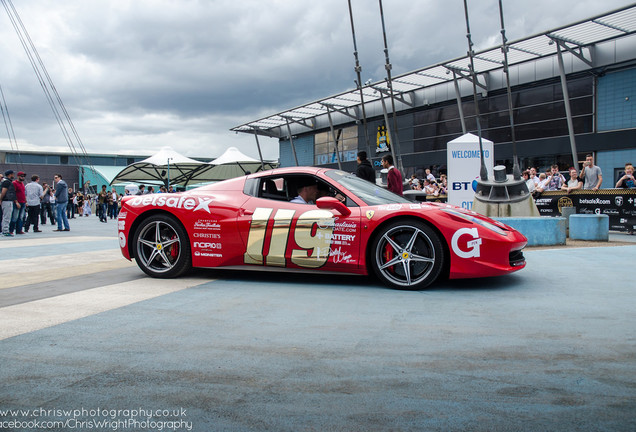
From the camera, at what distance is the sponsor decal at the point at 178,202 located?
5.26m

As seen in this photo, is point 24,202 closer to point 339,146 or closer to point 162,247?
point 162,247

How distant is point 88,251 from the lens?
8.38m

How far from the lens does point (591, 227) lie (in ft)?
29.5

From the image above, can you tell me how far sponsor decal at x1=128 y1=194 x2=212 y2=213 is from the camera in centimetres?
526

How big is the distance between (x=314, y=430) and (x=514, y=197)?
29.2 ft

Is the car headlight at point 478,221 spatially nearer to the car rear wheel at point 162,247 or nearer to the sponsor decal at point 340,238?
the sponsor decal at point 340,238

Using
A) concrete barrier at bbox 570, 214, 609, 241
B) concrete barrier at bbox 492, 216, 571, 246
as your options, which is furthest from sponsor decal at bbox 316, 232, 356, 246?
concrete barrier at bbox 570, 214, 609, 241

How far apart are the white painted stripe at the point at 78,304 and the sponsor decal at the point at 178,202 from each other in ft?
2.51

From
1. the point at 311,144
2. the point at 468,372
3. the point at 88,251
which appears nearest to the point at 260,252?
the point at 468,372

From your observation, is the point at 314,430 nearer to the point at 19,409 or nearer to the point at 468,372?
the point at 468,372

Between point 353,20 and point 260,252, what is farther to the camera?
point 353,20

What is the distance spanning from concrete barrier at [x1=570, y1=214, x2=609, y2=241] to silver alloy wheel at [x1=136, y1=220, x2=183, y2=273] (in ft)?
23.8

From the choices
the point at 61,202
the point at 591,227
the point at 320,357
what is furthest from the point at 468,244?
the point at 61,202

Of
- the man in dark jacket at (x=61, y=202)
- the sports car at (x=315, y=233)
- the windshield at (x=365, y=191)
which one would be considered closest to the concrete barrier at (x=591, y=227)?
the sports car at (x=315, y=233)
